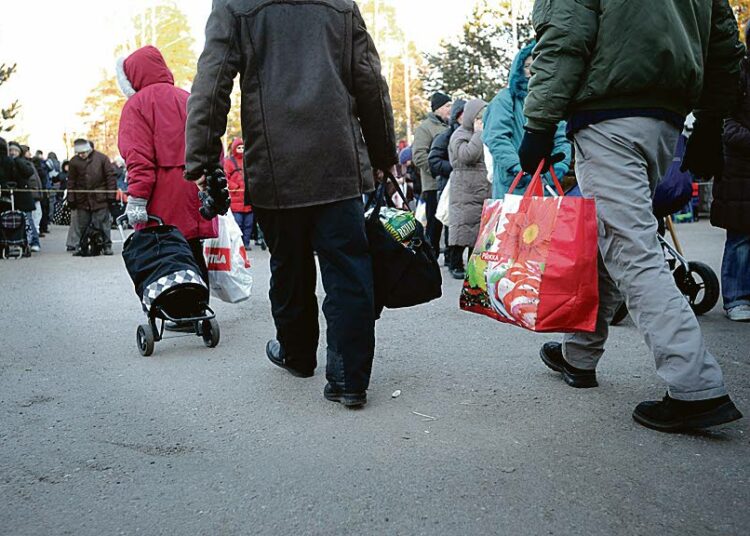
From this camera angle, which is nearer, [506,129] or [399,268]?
[399,268]

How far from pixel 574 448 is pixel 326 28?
209 centimetres

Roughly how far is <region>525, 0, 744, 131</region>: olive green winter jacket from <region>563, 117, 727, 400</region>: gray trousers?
125 mm

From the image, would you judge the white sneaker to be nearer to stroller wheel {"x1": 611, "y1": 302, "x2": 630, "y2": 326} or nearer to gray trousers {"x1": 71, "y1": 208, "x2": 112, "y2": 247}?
stroller wheel {"x1": 611, "y1": 302, "x2": 630, "y2": 326}

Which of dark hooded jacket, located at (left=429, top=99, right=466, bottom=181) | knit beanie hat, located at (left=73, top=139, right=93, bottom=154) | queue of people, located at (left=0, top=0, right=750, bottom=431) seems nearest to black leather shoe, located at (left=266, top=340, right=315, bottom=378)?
queue of people, located at (left=0, top=0, right=750, bottom=431)

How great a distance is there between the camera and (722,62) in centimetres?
366

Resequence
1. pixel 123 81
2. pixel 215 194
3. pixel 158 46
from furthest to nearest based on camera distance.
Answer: pixel 158 46
pixel 123 81
pixel 215 194

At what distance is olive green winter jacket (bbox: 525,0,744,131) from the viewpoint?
10.7 feet

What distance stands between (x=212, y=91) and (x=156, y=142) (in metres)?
1.80

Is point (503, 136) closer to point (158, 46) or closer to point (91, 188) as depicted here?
point (91, 188)

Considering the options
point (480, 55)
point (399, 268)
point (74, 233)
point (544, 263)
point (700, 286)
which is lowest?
point (74, 233)

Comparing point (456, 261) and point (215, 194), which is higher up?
point (215, 194)

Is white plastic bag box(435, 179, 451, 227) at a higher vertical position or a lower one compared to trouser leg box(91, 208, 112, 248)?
higher

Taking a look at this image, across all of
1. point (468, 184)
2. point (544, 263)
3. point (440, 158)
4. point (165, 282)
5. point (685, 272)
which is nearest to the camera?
point (544, 263)

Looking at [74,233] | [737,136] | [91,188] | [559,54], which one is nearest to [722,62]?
[559,54]
